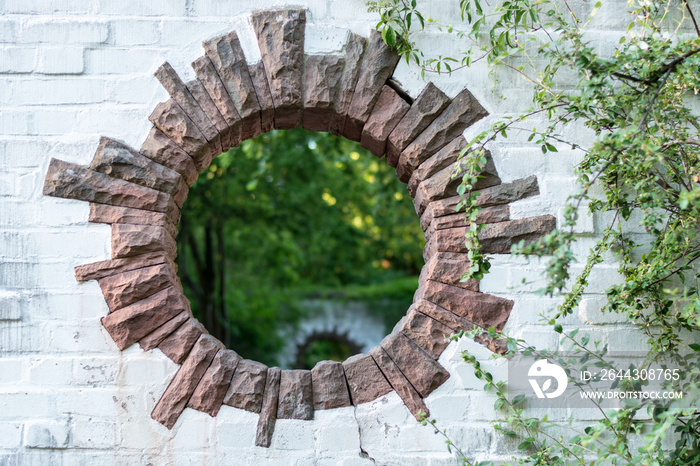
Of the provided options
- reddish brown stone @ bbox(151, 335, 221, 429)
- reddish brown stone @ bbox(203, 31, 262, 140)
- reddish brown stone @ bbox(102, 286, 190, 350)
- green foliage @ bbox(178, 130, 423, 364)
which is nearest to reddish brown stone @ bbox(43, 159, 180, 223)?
reddish brown stone @ bbox(102, 286, 190, 350)

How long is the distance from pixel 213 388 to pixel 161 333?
0.94 feet

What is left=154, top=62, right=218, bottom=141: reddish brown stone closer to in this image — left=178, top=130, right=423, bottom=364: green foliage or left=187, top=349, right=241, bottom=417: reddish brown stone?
left=187, top=349, right=241, bottom=417: reddish brown stone

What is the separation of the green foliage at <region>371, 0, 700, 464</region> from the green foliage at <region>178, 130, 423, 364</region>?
2664 mm

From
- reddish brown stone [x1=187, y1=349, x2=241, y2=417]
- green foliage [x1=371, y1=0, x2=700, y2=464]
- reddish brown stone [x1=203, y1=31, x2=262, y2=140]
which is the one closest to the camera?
green foliage [x1=371, y1=0, x2=700, y2=464]

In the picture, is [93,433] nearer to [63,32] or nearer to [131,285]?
[131,285]

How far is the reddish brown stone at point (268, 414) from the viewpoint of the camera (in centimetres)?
213

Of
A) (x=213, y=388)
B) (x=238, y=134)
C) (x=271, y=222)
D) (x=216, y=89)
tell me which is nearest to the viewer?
(x=213, y=388)

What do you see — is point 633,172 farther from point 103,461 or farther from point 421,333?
point 103,461

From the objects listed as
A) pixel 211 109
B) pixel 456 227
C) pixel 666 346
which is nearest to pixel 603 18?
pixel 456 227

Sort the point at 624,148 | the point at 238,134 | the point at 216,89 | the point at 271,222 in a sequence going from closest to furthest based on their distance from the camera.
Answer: the point at 624,148, the point at 216,89, the point at 238,134, the point at 271,222

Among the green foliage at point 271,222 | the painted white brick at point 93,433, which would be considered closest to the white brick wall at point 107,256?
the painted white brick at point 93,433

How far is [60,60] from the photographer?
2.26m

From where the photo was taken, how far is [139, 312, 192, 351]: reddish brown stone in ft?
7.08

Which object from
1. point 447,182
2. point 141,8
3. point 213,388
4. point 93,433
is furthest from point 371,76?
point 93,433
